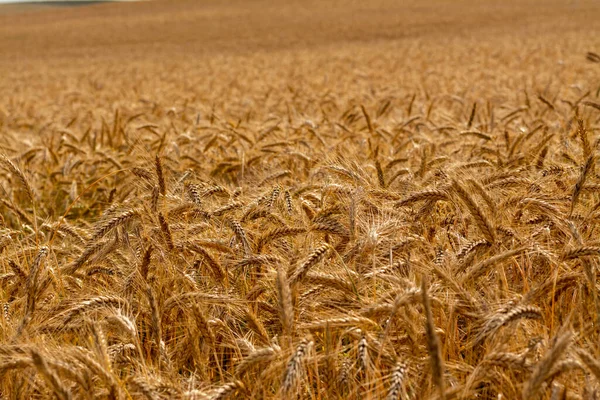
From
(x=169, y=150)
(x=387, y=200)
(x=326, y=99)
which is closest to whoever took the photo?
(x=387, y=200)

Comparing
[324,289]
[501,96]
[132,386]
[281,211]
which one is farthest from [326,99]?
[132,386]

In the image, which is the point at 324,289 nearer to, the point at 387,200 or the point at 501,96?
the point at 387,200

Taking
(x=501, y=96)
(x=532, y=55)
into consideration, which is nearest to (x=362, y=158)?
(x=501, y=96)

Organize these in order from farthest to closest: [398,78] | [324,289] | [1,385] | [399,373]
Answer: [398,78]
[324,289]
[1,385]
[399,373]

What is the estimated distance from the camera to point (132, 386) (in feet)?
5.03

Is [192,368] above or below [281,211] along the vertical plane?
below

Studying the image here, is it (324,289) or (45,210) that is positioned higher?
(324,289)

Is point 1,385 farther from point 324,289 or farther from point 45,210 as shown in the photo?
point 45,210

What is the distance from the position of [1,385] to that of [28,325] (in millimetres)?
182

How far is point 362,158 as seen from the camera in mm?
4109

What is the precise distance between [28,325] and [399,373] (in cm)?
114

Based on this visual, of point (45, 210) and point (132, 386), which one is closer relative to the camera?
point (132, 386)

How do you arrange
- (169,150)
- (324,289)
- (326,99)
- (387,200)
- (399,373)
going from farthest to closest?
(326,99)
(169,150)
(387,200)
(324,289)
(399,373)

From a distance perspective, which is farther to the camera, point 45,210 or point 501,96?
point 501,96
